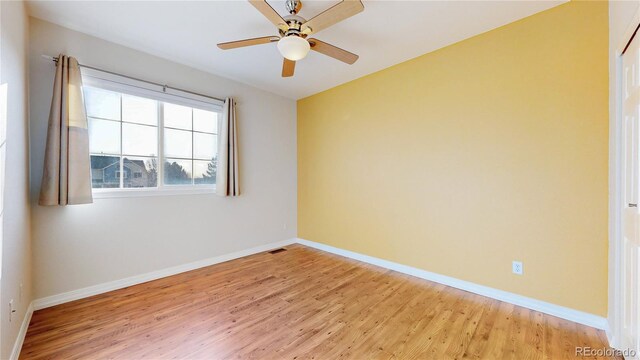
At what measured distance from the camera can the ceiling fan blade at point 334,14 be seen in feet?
5.52

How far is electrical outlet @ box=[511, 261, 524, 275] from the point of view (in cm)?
236

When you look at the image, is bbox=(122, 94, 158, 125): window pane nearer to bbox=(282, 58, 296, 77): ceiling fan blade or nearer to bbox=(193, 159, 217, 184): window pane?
bbox=(193, 159, 217, 184): window pane

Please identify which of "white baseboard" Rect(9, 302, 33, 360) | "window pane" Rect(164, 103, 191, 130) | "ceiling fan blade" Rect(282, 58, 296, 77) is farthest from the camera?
"window pane" Rect(164, 103, 191, 130)

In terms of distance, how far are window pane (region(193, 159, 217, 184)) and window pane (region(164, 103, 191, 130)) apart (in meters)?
0.50

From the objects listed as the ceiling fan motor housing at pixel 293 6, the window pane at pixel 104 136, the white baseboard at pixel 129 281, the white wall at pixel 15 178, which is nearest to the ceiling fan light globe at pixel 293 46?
the ceiling fan motor housing at pixel 293 6

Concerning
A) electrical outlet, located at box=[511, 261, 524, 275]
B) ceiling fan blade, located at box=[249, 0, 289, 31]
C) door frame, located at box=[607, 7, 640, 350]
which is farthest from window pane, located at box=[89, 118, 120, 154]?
door frame, located at box=[607, 7, 640, 350]

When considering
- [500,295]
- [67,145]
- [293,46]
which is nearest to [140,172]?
[67,145]

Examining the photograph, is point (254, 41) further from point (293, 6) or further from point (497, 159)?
point (497, 159)

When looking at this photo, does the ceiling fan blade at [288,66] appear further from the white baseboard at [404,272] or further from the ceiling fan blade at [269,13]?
the white baseboard at [404,272]

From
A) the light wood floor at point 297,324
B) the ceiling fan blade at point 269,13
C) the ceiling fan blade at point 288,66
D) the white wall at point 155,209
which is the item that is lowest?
the light wood floor at point 297,324

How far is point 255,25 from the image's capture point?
241cm

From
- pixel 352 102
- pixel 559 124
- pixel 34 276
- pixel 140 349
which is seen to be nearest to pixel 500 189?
pixel 559 124

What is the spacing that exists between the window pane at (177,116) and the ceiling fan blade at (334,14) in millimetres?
2038

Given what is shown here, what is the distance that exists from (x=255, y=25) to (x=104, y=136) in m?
1.94
